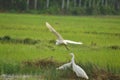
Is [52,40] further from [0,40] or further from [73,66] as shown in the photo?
[73,66]

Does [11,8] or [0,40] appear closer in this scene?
[0,40]

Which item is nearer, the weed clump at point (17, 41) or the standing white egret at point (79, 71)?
the standing white egret at point (79, 71)

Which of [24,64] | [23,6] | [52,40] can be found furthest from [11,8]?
[24,64]

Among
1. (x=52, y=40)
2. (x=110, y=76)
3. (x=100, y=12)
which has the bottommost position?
(x=100, y=12)

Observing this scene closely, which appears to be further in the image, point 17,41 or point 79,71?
point 17,41

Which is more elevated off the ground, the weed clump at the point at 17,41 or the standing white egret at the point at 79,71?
the standing white egret at the point at 79,71

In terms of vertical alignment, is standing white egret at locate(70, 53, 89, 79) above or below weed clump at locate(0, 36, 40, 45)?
above

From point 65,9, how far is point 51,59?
34.1 m

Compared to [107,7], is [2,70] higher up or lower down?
higher up

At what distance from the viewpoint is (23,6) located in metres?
39.5

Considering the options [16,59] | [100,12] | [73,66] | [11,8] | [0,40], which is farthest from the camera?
[100,12]

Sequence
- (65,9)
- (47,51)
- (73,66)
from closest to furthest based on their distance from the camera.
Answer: (73,66) < (47,51) < (65,9)

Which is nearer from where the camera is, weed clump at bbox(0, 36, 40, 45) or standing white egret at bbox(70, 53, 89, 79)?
standing white egret at bbox(70, 53, 89, 79)

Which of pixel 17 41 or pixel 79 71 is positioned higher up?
pixel 79 71
